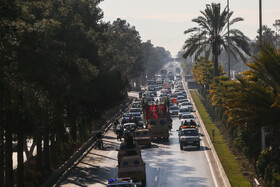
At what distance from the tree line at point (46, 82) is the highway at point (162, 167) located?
1.72m

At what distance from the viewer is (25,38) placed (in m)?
21.6

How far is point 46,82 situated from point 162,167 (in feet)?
49.0

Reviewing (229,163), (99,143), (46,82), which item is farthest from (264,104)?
(99,143)

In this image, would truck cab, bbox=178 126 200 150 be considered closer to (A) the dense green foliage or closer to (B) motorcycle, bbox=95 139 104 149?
(B) motorcycle, bbox=95 139 104 149

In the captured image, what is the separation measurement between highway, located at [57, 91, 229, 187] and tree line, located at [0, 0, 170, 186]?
1.72 metres

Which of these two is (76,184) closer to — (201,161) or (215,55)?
(201,161)

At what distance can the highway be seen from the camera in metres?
31.0

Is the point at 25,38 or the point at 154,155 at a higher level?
the point at 25,38

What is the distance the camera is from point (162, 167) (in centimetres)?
3625

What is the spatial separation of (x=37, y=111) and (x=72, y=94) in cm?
899

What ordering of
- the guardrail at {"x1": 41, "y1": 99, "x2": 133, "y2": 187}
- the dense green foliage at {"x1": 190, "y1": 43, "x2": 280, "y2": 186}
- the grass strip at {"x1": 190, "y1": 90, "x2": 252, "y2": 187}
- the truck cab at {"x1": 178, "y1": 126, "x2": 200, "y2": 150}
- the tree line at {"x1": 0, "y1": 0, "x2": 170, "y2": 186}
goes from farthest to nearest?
Result: 1. the truck cab at {"x1": 178, "y1": 126, "x2": 200, "y2": 150}
2. the guardrail at {"x1": 41, "y1": 99, "x2": 133, "y2": 187}
3. the grass strip at {"x1": 190, "y1": 90, "x2": 252, "y2": 187}
4. the dense green foliage at {"x1": 190, "y1": 43, "x2": 280, "y2": 186}
5. the tree line at {"x1": 0, "y1": 0, "x2": 170, "y2": 186}

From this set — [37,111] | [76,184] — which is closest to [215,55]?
[76,184]

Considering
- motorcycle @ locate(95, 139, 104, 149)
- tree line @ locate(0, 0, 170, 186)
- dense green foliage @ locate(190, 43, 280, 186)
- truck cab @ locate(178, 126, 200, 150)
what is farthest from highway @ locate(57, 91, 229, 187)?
dense green foliage @ locate(190, 43, 280, 186)

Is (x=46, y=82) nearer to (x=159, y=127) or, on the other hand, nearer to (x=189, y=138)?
(x=189, y=138)
